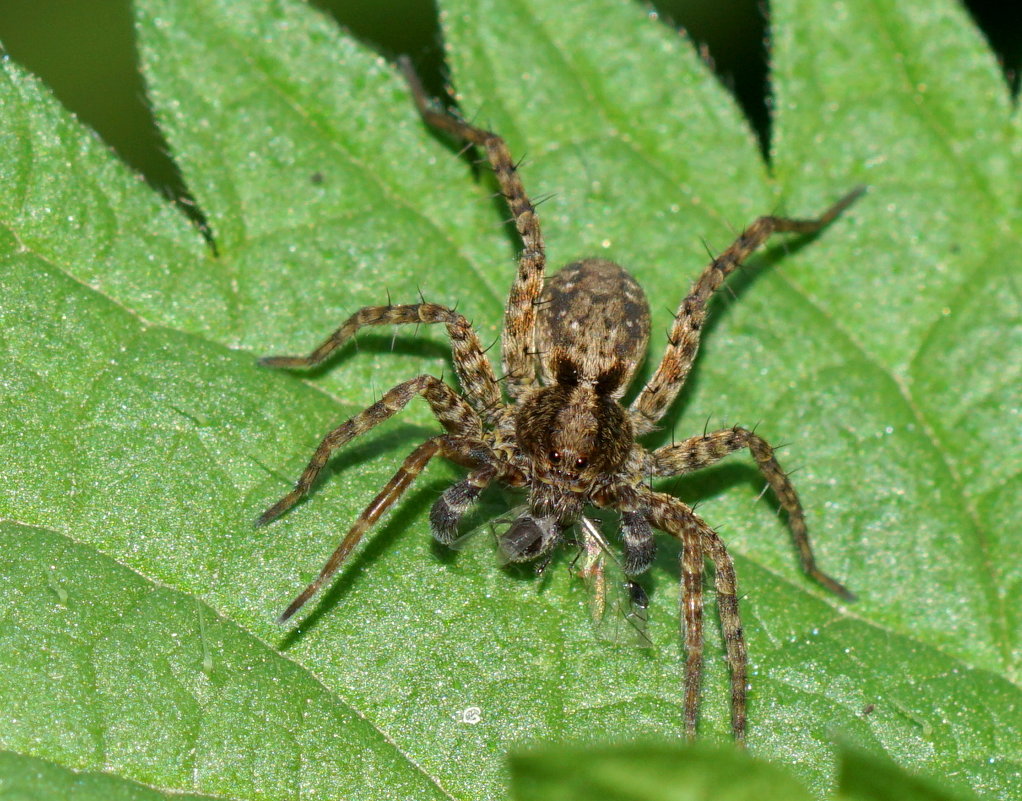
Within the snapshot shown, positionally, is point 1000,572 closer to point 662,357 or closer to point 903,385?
point 903,385

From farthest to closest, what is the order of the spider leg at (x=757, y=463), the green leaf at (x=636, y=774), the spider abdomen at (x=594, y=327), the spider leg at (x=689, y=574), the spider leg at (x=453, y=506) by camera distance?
the spider abdomen at (x=594, y=327) < the spider leg at (x=757, y=463) < the spider leg at (x=453, y=506) < the spider leg at (x=689, y=574) < the green leaf at (x=636, y=774)

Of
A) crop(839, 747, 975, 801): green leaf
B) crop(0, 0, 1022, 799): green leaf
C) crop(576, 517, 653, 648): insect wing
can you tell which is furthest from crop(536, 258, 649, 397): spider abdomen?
crop(839, 747, 975, 801): green leaf

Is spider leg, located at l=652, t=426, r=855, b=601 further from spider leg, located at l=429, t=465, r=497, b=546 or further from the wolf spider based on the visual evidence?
spider leg, located at l=429, t=465, r=497, b=546

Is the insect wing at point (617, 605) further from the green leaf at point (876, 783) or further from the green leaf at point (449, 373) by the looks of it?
the green leaf at point (876, 783)

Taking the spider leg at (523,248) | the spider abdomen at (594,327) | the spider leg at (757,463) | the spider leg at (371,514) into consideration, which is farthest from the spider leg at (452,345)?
the spider leg at (757,463)

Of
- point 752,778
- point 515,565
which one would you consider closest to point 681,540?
point 515,565

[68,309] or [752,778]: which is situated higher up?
[752,778]

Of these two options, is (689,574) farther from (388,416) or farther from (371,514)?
(388,416)
